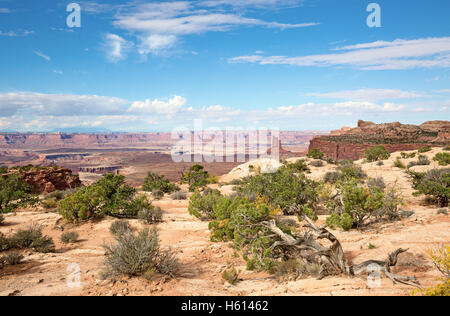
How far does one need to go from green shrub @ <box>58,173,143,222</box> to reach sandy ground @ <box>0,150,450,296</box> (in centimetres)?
56

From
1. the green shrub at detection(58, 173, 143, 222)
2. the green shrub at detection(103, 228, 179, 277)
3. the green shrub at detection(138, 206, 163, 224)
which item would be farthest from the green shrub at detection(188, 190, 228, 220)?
the green shrub at detection(103, 228, 179, 277)

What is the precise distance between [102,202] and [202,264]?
7772 mm

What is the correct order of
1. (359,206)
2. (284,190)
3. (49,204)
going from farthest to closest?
1. (49,204)
2. (284,190)
3. (359,206)

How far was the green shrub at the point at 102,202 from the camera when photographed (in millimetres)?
11305

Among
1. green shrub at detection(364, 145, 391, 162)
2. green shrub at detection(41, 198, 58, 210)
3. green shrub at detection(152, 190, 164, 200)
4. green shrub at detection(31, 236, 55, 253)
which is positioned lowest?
green shrub at detection(152, 190, 164, 200)

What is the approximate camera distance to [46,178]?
Answer: 23.0 meters

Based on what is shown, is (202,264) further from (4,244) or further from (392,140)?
(392,140)

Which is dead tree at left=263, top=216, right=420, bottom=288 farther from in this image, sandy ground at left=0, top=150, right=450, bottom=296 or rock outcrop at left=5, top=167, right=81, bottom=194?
rock outcrop at left=5, top=167, right=81, bottom=194

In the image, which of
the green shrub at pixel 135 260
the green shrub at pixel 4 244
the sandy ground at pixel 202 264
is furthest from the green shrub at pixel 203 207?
the green shrub at pixel 4 244

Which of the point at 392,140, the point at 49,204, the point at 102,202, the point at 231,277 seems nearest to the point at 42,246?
the point at 102,202

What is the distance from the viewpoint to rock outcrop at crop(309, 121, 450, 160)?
43.9 m

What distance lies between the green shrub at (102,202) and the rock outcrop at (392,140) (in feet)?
135
